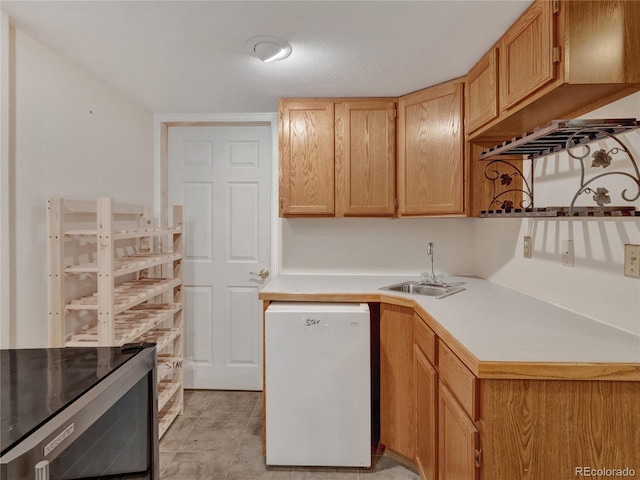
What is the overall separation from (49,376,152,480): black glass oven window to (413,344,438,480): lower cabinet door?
111 cm

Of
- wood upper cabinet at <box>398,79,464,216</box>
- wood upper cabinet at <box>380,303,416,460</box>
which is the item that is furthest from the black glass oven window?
wood upper cabinet at <box>398,79,464,216</box>

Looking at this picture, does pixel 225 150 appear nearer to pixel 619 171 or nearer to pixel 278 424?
pixel 278 424

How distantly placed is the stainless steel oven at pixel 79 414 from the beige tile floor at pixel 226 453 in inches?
41.5

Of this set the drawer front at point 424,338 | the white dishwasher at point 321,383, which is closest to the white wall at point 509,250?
the drawer front at point 424,338

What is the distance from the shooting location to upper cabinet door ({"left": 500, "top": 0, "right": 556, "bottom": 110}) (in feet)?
4.02

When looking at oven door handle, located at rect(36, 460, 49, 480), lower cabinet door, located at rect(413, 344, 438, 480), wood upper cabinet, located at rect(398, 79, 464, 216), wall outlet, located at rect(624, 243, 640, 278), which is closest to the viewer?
oven door handle, located at rect(36, 460, 49, 480)

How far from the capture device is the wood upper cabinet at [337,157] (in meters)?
2.31

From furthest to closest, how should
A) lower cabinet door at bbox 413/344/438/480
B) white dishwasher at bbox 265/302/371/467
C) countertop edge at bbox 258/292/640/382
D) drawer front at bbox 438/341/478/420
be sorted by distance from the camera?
white dishwasher at bbox 265/302/371/467
lower cabinet door at bbox 413/344/438/480
drawer front at bbox 438/341/478/420
countertop edge at bbox 258/292/640/382

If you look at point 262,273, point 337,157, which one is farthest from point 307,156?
point 262,273

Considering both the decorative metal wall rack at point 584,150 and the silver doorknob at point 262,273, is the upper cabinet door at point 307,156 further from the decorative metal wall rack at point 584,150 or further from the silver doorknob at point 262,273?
the decorative metal wall rack at point 584,150

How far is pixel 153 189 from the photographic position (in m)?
2.66

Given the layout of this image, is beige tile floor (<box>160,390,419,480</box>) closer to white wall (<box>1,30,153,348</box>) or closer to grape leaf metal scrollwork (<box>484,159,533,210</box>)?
white wall (<box>1,30,153,348</box>)

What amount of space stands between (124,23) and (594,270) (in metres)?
2.17

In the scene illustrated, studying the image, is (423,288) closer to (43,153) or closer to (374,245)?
(374,245)
